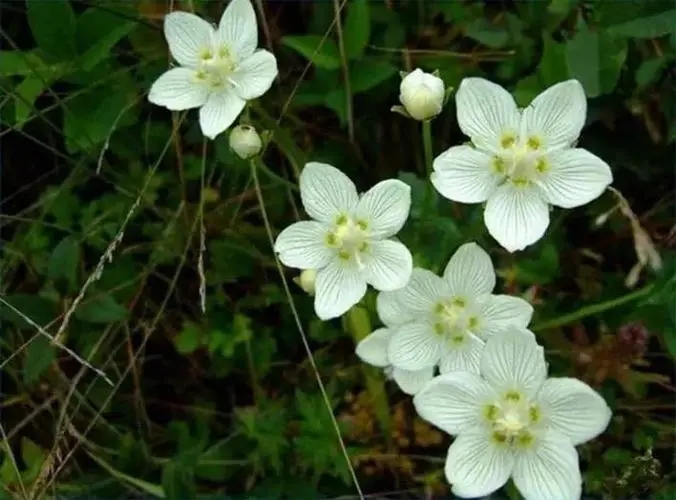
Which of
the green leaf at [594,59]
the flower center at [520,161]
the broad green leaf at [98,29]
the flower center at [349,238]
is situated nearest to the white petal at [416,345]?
the flower center at [349,238]

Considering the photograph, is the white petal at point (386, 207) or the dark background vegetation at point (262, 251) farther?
the dark background vegetation at point (262, 251)

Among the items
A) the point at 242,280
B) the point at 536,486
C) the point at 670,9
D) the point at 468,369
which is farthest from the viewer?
the point at 242,280

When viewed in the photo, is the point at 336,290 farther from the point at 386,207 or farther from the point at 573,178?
the point at 573,178

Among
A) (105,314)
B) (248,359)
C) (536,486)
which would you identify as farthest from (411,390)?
(105,314)

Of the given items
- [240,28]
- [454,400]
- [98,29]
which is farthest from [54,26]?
[454,400]

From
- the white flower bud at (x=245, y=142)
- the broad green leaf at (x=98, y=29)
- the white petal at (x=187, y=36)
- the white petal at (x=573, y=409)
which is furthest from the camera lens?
the broad green leaf at (x=98, y=29)

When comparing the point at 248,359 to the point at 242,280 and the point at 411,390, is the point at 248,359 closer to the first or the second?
the point at 242,280

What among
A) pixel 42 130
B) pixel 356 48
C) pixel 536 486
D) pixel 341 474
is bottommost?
pixel 341 474

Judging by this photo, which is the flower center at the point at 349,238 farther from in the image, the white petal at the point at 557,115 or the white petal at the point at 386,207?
the white petal at the point at 557,115
